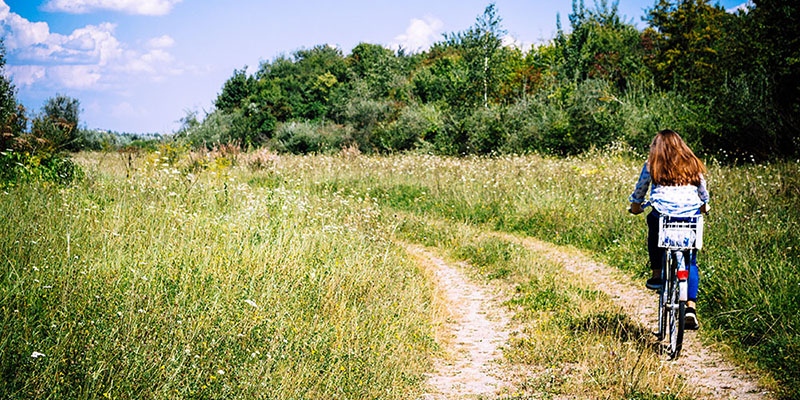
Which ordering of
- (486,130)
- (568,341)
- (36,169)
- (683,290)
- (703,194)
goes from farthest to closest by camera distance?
1. (486,130)
2. (36,169)
3. (568,341)
4. (703,194)
5. (683,290)

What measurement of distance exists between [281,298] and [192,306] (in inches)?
39.1

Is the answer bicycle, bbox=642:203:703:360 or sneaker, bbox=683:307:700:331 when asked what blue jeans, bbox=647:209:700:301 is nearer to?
bicycle, bbox=642:203:703:360

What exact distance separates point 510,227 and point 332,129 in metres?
26.3

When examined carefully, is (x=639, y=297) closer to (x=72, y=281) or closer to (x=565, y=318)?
(x=565, y=318)

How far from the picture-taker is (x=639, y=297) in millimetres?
6949

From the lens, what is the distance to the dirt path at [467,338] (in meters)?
4.57

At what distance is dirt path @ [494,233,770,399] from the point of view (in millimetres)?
4262

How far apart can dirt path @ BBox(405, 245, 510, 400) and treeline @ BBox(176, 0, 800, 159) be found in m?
10.6

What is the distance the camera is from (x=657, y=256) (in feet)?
17.3

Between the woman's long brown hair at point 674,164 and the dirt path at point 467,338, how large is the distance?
2.53m

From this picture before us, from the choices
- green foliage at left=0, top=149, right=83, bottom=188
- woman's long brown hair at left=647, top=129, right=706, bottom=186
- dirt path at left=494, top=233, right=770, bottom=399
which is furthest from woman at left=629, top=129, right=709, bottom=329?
green foliage at left=0, top=149, right=83, bottom=188

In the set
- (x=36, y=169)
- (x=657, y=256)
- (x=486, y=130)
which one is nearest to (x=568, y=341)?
(x=657, y=256)

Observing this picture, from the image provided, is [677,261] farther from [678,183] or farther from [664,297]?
[678,183]

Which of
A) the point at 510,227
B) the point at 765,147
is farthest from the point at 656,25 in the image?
the point at 510,227
